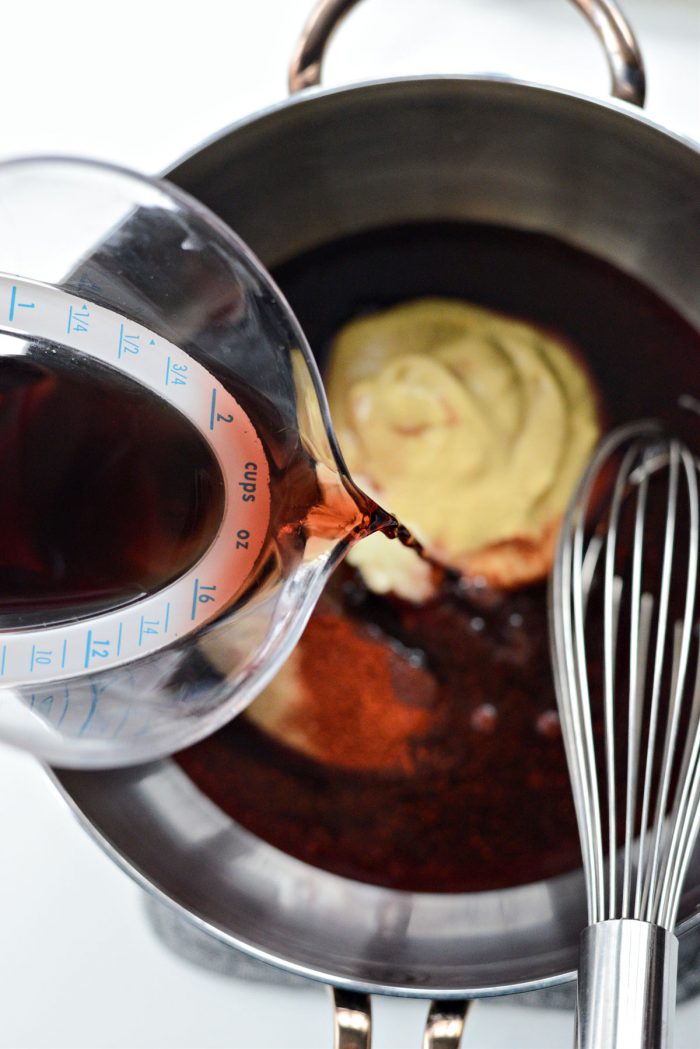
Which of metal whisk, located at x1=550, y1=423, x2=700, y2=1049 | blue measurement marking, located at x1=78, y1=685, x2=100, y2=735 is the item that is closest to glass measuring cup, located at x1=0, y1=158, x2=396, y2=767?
blue measurement marking, located at x1=78, y1=685, x2=100, y2=735

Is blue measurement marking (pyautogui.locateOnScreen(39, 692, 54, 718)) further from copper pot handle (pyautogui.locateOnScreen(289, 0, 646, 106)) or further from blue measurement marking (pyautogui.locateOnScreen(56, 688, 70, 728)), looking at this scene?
copper pot handle (pyautogui.locateOnScreen(289, 0, 646, 106))

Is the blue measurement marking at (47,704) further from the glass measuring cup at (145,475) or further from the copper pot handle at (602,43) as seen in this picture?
the copper pot handle at (602,43)

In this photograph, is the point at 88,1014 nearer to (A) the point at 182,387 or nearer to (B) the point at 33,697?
(B) the point at 33,697

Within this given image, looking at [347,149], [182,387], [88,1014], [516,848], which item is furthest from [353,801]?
[347,149]

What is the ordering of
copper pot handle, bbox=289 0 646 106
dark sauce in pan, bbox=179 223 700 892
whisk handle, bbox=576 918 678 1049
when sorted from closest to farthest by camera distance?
whisk handle, bbox=576 918 678 1049, copper pot handle, bbox=289 0 646 106, dark sauce in pan, bbox=179 223 700 892

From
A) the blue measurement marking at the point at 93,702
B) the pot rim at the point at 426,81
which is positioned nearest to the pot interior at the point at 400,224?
the pot rim at the point at 426,81

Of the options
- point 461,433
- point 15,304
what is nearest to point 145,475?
point 15,304

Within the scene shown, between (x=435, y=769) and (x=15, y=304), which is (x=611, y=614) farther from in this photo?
(x=15, y=304)
